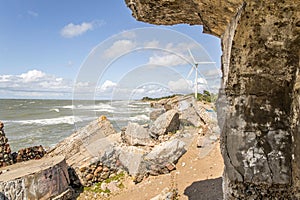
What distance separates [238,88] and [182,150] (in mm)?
5379

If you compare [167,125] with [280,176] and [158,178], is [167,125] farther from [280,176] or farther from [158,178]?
[280,176]

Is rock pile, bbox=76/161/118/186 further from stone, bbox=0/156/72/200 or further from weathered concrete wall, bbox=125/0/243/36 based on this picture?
weathered concrete wall, bbox=125/0/243/36

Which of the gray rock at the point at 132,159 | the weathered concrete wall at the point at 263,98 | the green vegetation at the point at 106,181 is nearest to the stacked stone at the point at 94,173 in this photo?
the green vegetation at the point at 106,181

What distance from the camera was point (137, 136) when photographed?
328 inches

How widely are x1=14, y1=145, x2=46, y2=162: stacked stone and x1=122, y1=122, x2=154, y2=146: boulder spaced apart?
266 centimetres

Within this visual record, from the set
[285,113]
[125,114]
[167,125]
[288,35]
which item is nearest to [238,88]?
[285,113]

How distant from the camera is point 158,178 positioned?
6.45 meters

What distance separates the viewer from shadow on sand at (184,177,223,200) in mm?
4605

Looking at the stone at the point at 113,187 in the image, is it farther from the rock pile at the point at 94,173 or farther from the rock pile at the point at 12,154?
the rock pile at the point at 12,154

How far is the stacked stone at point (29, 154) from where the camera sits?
709cm

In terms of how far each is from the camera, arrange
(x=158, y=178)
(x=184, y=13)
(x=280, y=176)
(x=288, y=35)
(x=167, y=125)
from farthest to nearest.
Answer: (x=167, y=125), (x=158, y=178), (x=184, y=13), (x=280, y=176), (x=288, y=35)

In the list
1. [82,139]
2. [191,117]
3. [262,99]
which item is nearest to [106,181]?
[82,139]

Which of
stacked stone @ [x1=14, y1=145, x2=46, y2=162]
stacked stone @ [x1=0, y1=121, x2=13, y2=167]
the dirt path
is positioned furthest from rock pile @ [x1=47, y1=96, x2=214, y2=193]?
stacked stone @ [x1=0, y1=121, x2=13, y2=167]

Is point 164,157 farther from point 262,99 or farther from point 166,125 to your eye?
point 262,99
